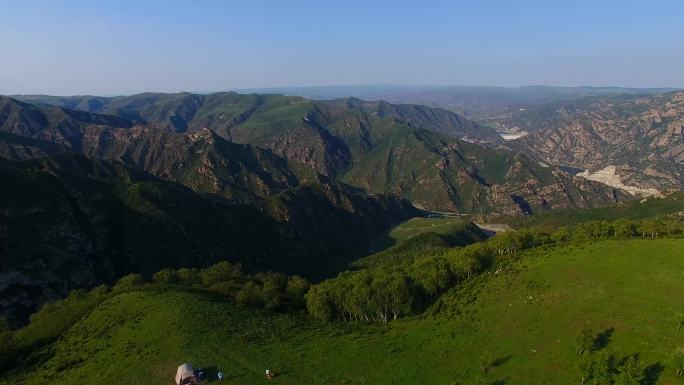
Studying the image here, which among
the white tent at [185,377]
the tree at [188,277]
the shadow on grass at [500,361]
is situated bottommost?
the tree at [188,277]

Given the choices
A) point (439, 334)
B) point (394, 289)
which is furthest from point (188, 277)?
point (439, 334)

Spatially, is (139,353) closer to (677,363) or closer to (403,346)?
(403,346)

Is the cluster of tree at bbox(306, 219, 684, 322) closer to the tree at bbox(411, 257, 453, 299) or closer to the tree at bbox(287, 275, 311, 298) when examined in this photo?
the tree at bbox(411, 257, 453, 299)

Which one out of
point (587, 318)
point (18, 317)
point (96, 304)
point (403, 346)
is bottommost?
point (18, 317)

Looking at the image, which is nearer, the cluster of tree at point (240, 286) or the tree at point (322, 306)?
the tree at point (322, 306)

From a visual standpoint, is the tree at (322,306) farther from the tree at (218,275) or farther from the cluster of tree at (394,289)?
the tree at (218,275)

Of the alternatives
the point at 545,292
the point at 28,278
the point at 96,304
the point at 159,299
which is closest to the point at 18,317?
the point at 28,278

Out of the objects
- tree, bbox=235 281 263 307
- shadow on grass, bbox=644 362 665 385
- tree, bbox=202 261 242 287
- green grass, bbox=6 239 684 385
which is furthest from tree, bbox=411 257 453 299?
tree, bbox=202 261 242 287

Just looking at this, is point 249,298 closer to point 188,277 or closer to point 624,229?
point 188,277

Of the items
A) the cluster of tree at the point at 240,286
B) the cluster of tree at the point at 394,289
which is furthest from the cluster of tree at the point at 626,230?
the cluster of tree at the point at 240,286
